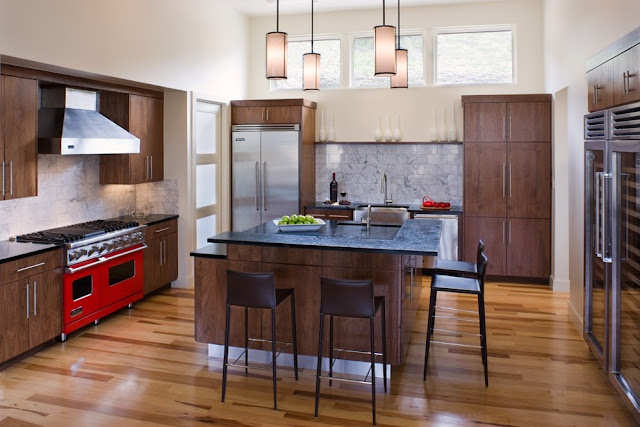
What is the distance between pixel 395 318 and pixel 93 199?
12.3 ft

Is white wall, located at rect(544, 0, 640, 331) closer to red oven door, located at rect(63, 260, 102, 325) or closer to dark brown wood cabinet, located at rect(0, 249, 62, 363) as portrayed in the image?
red oven door, located at rect(63, 260, 102, 325)

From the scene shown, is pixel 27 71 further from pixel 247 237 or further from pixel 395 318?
pixel 395 318

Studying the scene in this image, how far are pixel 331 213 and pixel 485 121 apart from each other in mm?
2222

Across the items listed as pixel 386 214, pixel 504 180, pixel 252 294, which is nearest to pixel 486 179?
pixel 504 180

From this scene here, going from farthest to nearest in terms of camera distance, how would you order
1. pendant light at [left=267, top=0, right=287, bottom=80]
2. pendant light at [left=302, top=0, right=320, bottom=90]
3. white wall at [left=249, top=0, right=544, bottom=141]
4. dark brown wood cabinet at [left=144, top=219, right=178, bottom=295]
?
white wall at [left=249, top=0, right=544, bottom=141] < dark brown wood cabinet at [left=144, top=219, right=178, bottom=295] < pendant light at [left=302, top=0, right=320, bottom=90] < pendant light at [left=267, top=0, right=287, bottom=80]

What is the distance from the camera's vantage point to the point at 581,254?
493 cm

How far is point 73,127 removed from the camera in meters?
4.96

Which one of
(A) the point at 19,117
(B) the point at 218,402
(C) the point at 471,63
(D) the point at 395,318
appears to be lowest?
(B) the point at 218,402

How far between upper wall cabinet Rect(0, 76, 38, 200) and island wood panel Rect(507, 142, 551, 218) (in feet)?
16.9

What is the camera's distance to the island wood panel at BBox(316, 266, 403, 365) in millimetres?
3928

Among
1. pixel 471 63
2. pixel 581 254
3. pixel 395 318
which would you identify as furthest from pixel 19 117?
pixel 471 63

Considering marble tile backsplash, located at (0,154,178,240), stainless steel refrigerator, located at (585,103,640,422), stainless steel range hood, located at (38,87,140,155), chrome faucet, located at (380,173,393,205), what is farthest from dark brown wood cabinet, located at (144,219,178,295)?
stainless steel refrigerator, located at (585,103,640,422)

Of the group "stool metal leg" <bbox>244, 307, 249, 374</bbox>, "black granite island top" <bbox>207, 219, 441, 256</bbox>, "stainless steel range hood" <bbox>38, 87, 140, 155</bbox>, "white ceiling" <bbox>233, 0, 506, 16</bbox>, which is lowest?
"stool metal leg" <bbox>244, 307, 249, 374</bbox>

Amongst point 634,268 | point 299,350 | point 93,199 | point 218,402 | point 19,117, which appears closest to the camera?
point 634,268
